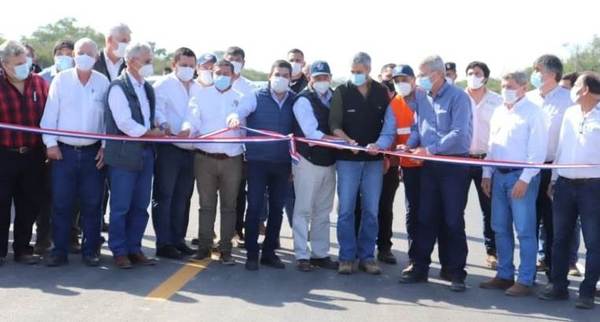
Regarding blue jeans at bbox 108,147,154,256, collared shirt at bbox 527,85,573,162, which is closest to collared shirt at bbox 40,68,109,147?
blue jeans at bbox 108,147,154,256

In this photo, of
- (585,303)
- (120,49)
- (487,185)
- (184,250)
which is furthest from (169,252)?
(585,303)

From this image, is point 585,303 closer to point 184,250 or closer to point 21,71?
point 184,250

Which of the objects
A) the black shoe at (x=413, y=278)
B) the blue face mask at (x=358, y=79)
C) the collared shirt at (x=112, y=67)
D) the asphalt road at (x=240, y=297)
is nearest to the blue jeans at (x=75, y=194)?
the asphalt road at (x=240, y=297)

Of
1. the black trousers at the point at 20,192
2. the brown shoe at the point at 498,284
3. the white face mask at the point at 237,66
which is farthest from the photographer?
the white face mask at the point at 237,66

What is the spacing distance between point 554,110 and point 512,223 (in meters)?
1.24

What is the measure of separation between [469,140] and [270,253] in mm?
2326

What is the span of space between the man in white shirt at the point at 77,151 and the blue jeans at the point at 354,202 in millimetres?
2426

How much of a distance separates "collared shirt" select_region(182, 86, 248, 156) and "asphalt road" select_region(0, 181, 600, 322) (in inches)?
48.1

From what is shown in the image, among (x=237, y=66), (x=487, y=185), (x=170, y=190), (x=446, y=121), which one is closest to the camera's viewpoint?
(x=446, y=121)

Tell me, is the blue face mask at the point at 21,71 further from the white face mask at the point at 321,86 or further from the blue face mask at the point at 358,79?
the blue face mask at the point at 358,79

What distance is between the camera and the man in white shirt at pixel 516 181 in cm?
809

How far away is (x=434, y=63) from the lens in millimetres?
8406

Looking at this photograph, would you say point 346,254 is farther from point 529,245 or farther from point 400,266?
point 529,245

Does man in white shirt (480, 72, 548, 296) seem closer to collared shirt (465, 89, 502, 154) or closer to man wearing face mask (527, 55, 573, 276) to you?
man wearing face mask (527, 55, 573, 276)
